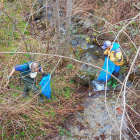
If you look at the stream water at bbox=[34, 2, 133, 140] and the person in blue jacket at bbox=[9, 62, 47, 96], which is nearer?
the person in blue jacket at bbox=[9, 62, 47, 96]

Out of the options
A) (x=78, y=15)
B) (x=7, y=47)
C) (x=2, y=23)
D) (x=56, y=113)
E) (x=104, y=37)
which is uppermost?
(x=78, y=15)

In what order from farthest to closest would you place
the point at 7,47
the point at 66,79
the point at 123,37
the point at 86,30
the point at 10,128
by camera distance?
1. the point at 86,30
2. the point at 123,37
3. the point at 7,47
4. the point at 66,79
5. the point at 10,128

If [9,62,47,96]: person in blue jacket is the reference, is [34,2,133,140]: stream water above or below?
below

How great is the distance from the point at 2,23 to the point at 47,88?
4.25 m

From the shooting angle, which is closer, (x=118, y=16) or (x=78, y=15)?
(x=118, y=16)

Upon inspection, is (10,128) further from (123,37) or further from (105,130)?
(123,37)

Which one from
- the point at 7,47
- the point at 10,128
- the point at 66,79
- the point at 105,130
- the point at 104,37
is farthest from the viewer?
the point at 104,37

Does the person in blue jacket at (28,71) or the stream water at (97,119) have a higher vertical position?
the person in blue jacket at (28,71)

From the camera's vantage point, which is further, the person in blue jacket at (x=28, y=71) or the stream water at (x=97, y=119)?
the stream water at (x=97, y=119)

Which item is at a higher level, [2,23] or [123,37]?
[2,23]

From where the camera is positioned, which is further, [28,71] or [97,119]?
[97,119]

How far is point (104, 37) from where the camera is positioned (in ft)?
20.3

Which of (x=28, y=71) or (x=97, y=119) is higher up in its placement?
(x=28, y=71)

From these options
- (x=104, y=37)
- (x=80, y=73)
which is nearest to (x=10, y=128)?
(x=80, y=73)
